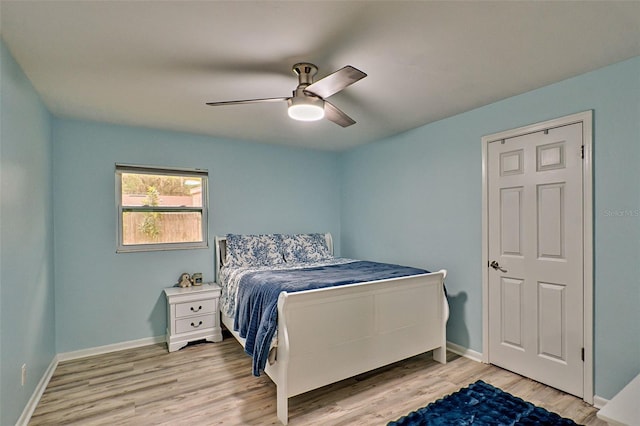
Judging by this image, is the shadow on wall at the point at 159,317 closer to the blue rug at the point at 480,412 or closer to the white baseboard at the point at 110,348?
the white baseboard at the point at 110,348

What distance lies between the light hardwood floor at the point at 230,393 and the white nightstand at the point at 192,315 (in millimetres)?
285

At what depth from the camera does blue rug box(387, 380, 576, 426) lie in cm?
218

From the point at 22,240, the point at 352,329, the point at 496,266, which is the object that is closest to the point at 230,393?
the point at 352,329

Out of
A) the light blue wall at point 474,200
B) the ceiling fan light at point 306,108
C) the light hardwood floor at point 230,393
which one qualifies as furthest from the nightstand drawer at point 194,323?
the ceiling fan light at point 306,108

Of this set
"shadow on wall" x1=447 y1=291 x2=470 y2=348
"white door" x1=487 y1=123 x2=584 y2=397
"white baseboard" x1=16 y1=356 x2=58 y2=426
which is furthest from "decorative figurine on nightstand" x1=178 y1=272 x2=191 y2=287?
"white door" x1=487 y1=123 x2=584 y2=397

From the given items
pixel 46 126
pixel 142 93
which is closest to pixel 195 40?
pixel 142 93

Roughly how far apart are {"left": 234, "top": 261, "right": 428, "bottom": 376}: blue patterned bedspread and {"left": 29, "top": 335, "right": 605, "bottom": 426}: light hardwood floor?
42 cm

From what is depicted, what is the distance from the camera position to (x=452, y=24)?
1.80m

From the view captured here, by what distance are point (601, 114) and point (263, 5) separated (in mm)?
2526

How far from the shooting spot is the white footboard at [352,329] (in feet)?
7.53

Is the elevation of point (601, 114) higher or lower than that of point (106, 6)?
lower

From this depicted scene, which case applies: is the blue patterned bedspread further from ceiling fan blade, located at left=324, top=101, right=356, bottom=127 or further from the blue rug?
ceiling fan blade, located at left=324, top=101, right=356, bottom=127

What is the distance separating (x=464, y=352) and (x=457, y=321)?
0.31m

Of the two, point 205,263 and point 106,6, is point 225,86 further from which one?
point 205,263
